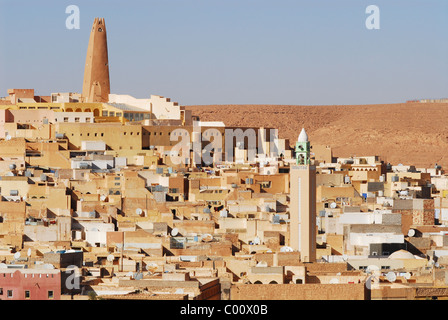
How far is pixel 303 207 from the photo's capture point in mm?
30438

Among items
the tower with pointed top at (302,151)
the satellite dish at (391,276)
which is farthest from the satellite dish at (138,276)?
the tower with pointed top at (302,151)

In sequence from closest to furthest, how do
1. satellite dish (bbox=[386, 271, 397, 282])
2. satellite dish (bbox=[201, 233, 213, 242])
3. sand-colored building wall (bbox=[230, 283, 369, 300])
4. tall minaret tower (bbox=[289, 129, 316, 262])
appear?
sand-colored building wall (bbox=[230, 283, 369, 300]) → satellite dish (bbox=[386, 271, 397, 282]) → tall minaret tower (bbox=[289, 129, 316, 262]) → satellite dish (bbox=[201, 233, 213, 242])

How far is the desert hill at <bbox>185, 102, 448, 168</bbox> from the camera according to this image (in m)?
74.8

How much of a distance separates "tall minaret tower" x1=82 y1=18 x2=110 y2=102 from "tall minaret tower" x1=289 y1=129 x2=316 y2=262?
1974cm

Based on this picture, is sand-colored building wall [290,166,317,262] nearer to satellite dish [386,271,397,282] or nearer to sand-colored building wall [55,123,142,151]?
satellite dish [386,271,397,282]

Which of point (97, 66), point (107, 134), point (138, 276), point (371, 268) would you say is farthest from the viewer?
point (97, 66)

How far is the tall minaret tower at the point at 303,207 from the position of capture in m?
29.8

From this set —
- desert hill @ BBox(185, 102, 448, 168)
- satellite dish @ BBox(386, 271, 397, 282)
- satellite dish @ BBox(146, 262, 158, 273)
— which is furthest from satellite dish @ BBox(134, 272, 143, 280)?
desert hill @ BBox(185, 102, 448, 168)

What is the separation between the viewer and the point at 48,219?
3309cm

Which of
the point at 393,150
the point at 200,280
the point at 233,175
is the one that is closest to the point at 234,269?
the point at 200,280

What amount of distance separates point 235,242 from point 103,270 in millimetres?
5624

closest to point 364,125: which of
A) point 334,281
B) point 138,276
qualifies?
point 334,281

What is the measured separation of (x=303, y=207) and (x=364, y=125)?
183 feet

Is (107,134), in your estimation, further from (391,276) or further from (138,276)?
(391,276)
